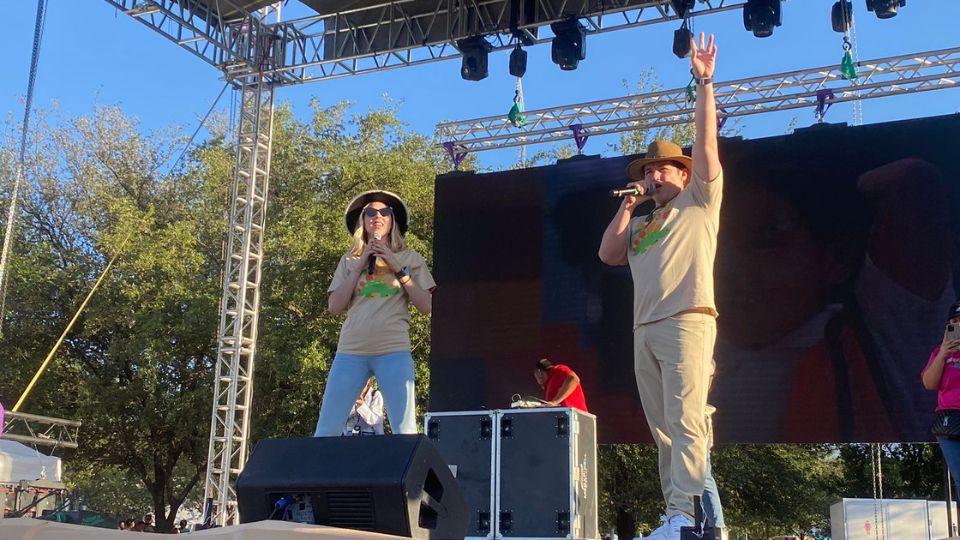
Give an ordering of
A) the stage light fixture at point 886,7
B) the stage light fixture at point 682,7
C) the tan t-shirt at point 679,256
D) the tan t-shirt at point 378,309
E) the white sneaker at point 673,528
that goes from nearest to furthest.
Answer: the white sneaker at point 673,528, the tan t-shirt at point 679,256, the tan t-shirt at point 378,309, the stage light fixture at point 886,7, the stage light fixture at point 682,7

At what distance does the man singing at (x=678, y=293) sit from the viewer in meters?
2.80

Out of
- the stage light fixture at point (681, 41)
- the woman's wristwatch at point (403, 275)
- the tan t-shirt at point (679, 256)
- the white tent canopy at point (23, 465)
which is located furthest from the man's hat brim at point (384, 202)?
the white tent canopy at point (23, 465)

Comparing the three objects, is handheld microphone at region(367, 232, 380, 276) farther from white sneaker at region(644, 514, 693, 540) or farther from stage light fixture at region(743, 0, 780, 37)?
stage light fixture at region(743, 0, 780, 37)

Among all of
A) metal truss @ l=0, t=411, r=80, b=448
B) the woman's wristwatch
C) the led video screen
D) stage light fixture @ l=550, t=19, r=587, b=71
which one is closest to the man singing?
the woman's wristwatch

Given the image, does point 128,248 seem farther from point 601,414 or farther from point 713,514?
point 713,514

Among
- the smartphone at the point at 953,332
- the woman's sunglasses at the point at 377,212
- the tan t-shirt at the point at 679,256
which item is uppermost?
the woman's sunglasses at the point at 377,212

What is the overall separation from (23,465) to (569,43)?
286 inches

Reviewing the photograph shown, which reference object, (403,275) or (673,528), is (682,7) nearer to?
(403,275)

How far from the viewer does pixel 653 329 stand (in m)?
2.96

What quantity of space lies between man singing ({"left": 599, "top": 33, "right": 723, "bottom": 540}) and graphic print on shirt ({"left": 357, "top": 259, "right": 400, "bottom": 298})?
954mm

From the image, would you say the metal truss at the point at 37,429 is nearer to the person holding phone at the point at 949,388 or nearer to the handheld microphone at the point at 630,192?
the handheld microphone at the point at 630,192

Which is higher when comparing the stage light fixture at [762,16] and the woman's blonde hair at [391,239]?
the stage light fixture at [762,16]

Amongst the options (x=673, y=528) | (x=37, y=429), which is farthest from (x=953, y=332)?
(x=37, y=429)

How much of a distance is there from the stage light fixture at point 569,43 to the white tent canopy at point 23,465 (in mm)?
6886
